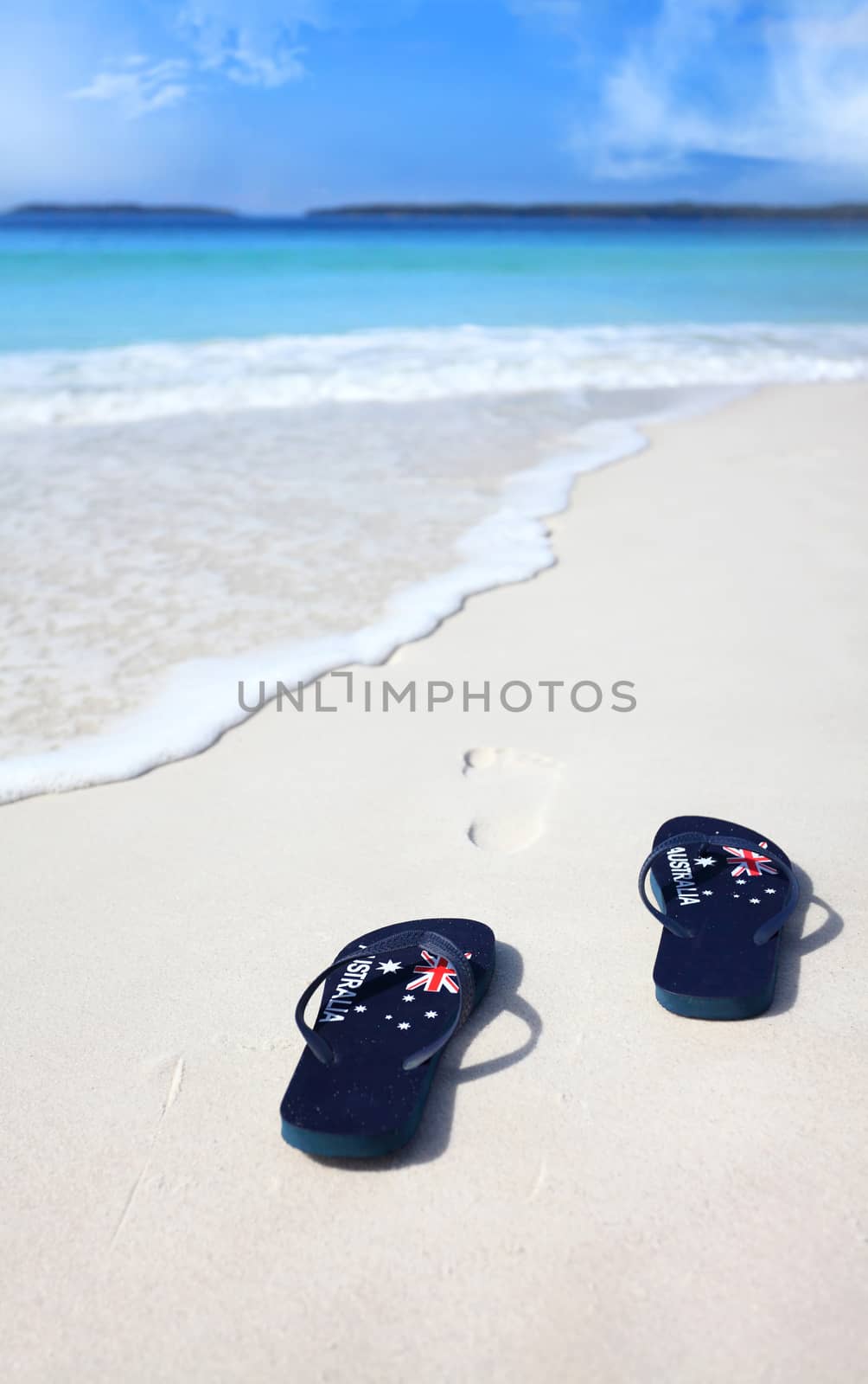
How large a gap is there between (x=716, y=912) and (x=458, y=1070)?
1.85ft

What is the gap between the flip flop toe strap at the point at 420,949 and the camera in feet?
4.82

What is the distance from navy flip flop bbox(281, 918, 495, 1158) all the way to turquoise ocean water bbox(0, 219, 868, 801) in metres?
0.95

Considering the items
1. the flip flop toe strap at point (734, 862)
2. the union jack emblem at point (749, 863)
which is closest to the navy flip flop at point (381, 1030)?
the flip flop toe strap at point (734, 862)

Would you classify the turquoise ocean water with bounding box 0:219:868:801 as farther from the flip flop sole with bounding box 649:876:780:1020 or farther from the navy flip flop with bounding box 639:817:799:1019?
the flip flop sole with bounding box 649:876:780:1020

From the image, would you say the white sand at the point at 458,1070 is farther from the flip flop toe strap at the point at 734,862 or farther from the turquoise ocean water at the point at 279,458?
the turquoise ocean water at the point at 279,458

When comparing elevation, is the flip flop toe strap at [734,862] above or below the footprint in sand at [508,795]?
above

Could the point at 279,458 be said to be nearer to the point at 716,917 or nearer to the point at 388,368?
the point at 388,368

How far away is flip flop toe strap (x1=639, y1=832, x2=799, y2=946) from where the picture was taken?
5.56 ft

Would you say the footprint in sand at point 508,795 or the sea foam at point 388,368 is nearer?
the footprint in sand at point 508,795

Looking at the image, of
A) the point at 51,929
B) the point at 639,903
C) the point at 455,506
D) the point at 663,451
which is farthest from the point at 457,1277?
the point at 663,451

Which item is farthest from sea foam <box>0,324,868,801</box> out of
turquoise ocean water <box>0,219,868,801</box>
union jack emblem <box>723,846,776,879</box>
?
union jack emblem <box>723,846,776,879</box>

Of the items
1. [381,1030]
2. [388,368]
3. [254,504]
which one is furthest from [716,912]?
[388,368]

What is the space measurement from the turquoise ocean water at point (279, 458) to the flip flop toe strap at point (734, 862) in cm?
93

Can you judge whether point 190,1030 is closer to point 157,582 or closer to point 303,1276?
point 303,1276
